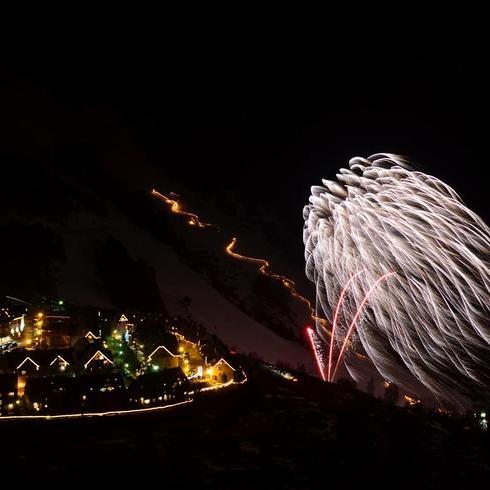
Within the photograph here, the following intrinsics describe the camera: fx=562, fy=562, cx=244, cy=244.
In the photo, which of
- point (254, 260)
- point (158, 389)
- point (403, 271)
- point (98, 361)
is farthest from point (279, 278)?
point (158, 389)

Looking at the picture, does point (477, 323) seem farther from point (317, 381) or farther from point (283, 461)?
point (283, 461)

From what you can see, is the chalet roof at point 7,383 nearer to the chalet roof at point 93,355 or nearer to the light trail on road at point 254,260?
the chalet roof at point 93,355

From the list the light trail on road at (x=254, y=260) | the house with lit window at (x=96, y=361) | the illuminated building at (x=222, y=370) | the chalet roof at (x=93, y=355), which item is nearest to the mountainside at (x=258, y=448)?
the illuminated building at (x=222, y=370)

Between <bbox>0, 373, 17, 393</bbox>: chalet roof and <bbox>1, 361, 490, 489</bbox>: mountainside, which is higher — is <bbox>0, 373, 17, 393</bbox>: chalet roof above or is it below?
above

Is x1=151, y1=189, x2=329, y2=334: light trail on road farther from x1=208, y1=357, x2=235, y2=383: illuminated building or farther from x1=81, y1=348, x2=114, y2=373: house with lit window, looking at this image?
x1=81, y1=348, x2=114, y2=373: house with lit window

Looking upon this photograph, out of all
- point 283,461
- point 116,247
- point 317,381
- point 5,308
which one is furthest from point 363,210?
point 116,247

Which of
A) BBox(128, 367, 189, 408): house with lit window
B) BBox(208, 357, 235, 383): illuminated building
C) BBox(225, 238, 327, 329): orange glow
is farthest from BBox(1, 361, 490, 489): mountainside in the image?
BBox(225, 238, 327, 329): orange glow

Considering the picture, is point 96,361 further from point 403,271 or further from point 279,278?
point 279,278
